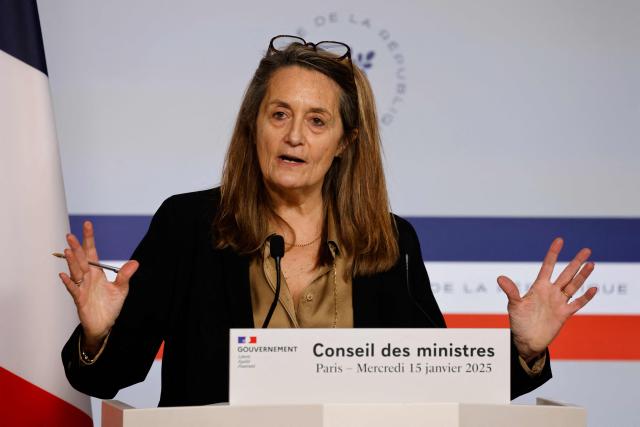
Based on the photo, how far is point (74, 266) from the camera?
6.25 ft

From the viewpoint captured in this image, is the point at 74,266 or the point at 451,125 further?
the point at 451,125

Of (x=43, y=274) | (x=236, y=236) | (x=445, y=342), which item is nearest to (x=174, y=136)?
(x=43, y=274)

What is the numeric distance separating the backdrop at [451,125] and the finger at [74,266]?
1572 millimetres

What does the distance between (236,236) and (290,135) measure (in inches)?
12.0

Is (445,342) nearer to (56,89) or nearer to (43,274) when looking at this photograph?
(43,274)

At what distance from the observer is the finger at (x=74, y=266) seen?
1889 mm

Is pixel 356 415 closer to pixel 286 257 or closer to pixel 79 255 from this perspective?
pixel 79 255

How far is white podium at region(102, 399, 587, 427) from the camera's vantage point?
59.1 inches

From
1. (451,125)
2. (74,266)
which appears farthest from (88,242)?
(451,125)

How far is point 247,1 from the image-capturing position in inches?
139

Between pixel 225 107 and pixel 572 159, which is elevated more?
pixel 225 107

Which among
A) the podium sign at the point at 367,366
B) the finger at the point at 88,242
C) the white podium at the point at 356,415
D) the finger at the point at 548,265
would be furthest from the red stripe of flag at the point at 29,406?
the finger at the point at 548,265

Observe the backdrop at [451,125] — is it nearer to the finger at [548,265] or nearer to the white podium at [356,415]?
the finger at [548,265]

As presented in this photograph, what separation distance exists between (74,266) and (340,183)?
0.97 meters
